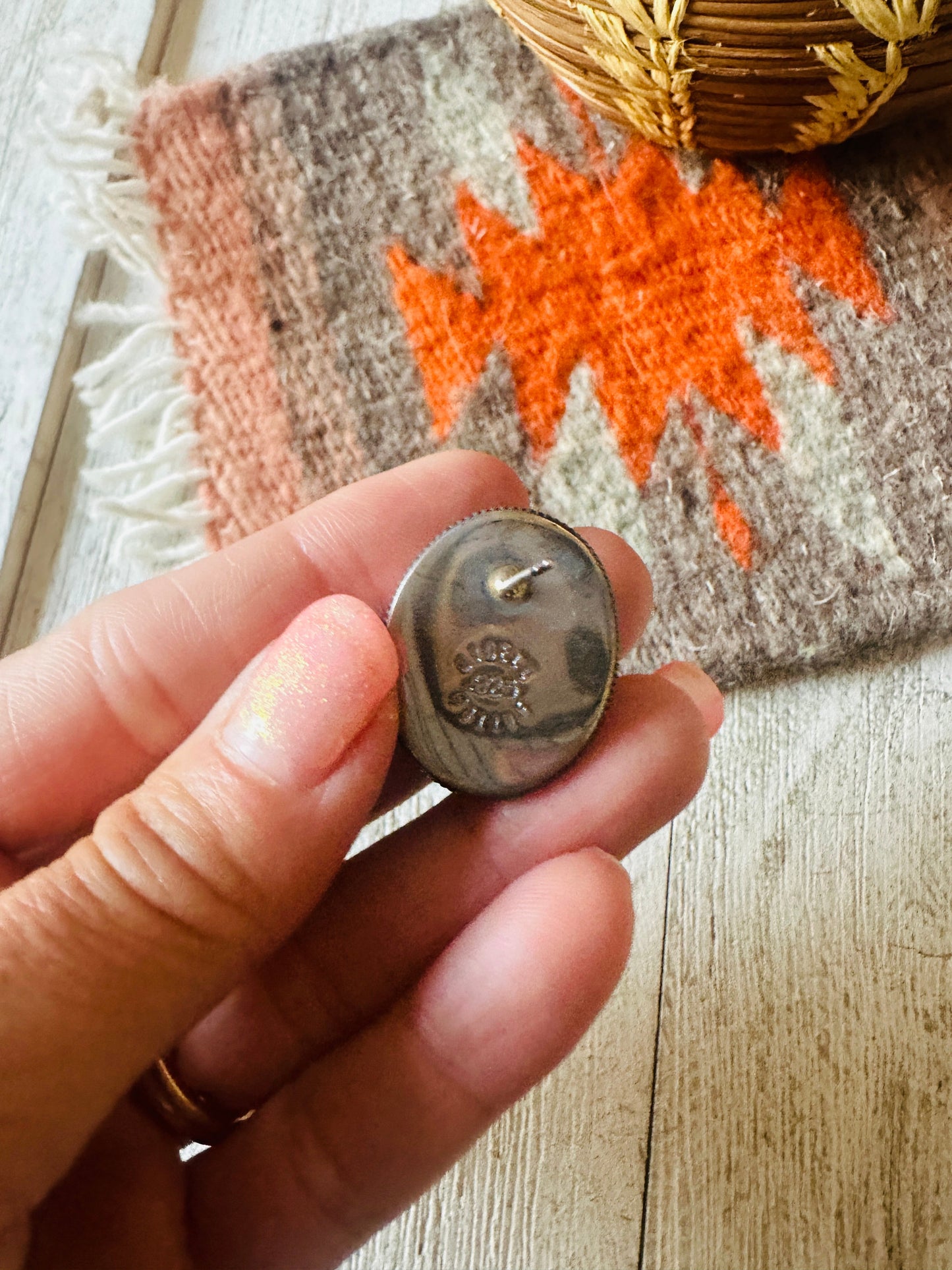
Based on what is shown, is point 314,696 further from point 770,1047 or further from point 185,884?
point 770,1047

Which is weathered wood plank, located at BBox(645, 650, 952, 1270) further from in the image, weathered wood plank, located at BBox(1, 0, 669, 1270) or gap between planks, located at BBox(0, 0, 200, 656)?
gap between planks, located at BBox(0, 0, 200, 656)

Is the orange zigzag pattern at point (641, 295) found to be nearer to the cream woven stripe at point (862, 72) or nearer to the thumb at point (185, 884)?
the cream woven stripe at point (862, 72)

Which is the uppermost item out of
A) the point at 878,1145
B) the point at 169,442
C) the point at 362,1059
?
the point at 169,442

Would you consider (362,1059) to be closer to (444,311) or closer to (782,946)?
(782,946)

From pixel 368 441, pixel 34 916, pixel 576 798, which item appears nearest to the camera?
pixel 34 916

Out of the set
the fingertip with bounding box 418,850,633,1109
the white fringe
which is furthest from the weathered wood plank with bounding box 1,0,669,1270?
the white fringe

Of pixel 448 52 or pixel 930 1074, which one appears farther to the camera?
pixel 448 52

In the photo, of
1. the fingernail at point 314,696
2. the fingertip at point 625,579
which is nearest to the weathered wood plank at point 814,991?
the fingertip at point 625,579

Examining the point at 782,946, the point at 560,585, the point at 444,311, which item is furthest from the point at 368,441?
the point at 782,946
